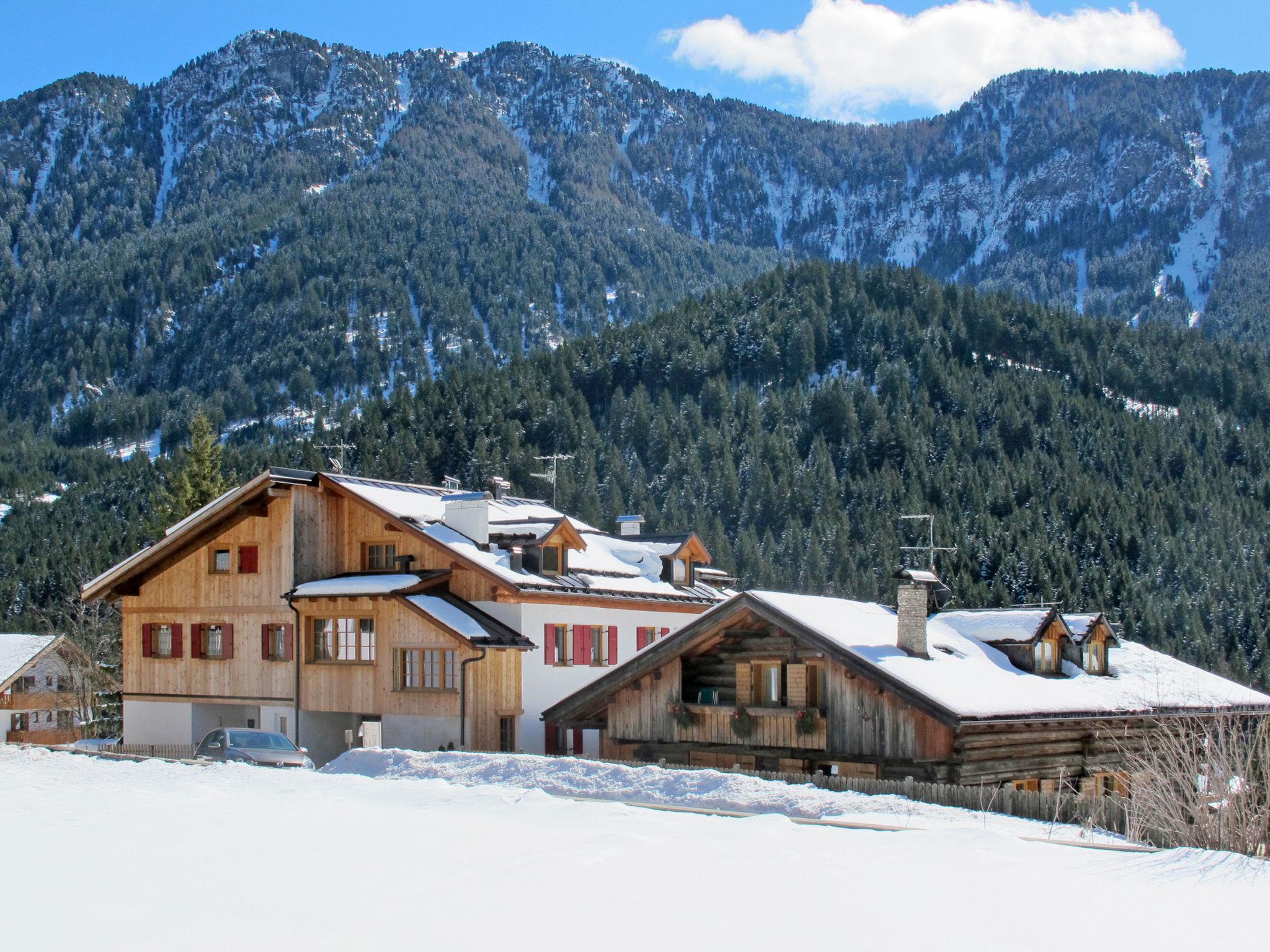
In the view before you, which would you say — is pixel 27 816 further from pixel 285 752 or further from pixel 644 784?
pixel 285 752

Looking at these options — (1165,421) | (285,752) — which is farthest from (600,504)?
(285,752)

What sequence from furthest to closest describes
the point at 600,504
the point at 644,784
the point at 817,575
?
the point at 600,504 → the point at 817,575 → the point at 644,784

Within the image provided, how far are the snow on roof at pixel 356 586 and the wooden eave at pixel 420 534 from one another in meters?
1.04

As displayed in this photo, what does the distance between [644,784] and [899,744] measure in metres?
9.00

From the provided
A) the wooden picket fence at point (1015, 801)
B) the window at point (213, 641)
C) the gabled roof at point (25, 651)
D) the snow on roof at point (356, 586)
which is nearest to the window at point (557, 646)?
the snow on roof at point (356, 586)

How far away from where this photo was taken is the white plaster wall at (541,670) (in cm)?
3559

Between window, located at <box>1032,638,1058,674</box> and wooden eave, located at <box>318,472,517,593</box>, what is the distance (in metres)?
12.9

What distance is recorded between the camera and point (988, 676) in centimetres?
2905

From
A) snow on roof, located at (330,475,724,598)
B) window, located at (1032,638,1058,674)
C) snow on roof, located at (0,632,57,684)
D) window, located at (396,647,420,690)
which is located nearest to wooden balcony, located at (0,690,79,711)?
snow on roof, located at (0,632,57,684)

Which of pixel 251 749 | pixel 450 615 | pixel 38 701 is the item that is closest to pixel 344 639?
pixel 450 615

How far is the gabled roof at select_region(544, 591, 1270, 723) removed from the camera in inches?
1035

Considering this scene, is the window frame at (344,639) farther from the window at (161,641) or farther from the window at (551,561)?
the window at (161,641)

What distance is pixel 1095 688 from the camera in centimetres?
3131

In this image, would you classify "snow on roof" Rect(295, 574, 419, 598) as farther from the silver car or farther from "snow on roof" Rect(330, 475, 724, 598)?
the silver car
